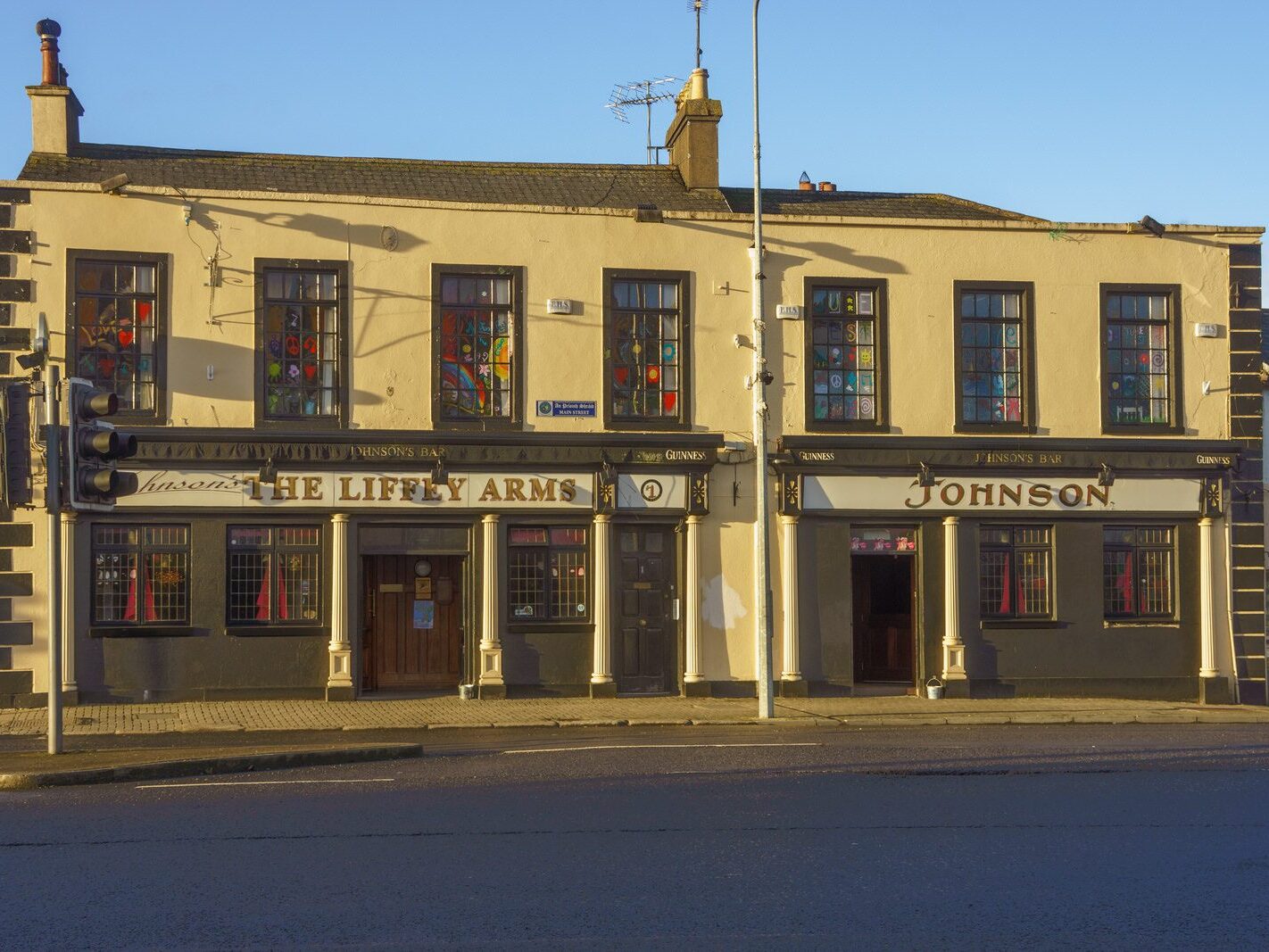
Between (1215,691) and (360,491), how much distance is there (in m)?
13.3

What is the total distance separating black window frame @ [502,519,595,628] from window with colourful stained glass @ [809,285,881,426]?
4.12 meters

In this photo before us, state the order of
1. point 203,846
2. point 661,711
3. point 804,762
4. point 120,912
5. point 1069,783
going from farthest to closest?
1. point 661,711
2. point 804,762
3. point 1069,783
4. point 203,846
5. point 120,912

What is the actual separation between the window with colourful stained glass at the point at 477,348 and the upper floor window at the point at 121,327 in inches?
156

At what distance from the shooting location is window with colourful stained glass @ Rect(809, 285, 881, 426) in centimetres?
2275

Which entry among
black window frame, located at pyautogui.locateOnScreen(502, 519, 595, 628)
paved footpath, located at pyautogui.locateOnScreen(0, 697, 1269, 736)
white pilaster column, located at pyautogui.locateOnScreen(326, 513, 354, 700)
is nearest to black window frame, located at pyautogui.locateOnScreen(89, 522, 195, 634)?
paved footpath, located at pyautogui.locateOnScreen(0, 697, 1269, 736)

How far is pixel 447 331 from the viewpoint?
2188 centimetres

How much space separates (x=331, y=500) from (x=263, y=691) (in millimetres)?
2829

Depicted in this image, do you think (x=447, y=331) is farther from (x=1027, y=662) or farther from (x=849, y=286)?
(x=1027, y=662)

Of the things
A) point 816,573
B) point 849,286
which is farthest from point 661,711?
point 849,286

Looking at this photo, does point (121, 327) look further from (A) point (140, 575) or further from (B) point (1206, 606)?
(B) point (1206, 606)

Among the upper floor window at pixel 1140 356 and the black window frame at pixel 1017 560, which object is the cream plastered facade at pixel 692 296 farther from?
the black window frame at pixel 1017 560

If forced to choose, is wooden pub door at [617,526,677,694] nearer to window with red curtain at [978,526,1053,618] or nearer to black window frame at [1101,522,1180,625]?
window with red curtain at [978,526,1053,618]

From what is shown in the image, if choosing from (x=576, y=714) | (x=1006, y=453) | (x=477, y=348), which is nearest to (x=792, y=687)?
(x=576, y=714)

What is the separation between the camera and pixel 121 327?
2092 cm
